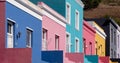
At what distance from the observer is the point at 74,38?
148 feet

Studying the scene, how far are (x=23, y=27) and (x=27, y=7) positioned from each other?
113cm

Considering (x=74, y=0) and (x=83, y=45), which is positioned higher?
(x=74, y=0)

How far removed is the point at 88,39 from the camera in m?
51.8

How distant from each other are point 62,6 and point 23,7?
1171 centimetres

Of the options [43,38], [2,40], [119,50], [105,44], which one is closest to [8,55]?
[2,40]

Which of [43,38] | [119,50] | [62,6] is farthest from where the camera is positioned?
[119,50]

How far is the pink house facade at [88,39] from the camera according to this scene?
50.4 m

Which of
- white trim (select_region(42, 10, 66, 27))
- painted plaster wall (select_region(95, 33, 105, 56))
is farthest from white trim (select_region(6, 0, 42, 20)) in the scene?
painted plaster wall (select_region(95, 33, 105, 56))

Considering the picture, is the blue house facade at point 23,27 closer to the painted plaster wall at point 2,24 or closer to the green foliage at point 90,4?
the painted plaster wall at point 2,24

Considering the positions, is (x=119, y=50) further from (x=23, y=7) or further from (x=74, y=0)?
(x=23, y=7)

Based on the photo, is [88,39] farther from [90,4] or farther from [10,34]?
[90,4]

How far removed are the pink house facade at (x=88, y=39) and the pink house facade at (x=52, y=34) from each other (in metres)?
10.8

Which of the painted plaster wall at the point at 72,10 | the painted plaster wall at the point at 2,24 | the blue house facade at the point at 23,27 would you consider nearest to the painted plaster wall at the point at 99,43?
the painted plaster wall at the point at 72,10

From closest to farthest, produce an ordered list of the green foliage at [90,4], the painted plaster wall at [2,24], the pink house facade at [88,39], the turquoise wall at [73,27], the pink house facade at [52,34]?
the painted plaster wall at [2,24], the pink house facade at [52,34], the turquoise wall at [73,27], the pink house facade at [88,39], the green foliage at [90,4]
